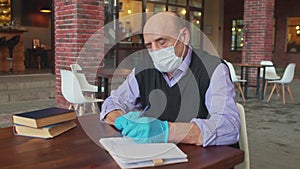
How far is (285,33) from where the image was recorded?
13.3 meters

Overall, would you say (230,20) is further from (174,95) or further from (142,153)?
(142,153)

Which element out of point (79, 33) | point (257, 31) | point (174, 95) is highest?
point (257, 31)

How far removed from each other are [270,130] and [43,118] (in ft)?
12.3

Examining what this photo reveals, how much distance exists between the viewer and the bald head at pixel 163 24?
53.5 inches

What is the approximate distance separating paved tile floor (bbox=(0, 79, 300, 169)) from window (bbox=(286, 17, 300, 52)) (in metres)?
6.98

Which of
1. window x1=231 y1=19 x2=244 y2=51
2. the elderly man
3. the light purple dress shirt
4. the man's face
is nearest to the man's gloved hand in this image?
the elderly man

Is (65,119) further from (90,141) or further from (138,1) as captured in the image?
(138,1)

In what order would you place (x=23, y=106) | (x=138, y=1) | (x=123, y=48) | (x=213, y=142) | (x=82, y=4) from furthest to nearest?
(x=138, y=1) → (x=123, y=48) → (x=23, y=106) → (x=82, y=4) → (x=213, y=142)

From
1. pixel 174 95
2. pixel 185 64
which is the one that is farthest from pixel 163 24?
pixel 174 95

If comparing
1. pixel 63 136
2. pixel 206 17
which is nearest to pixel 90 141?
pixel 63 136

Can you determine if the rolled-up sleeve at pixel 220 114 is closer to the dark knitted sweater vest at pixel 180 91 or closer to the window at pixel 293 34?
the dark knitted sweater vest at pixel 180 91

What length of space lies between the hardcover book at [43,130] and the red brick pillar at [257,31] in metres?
7.70

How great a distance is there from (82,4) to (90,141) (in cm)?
386

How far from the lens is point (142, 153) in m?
1.01
